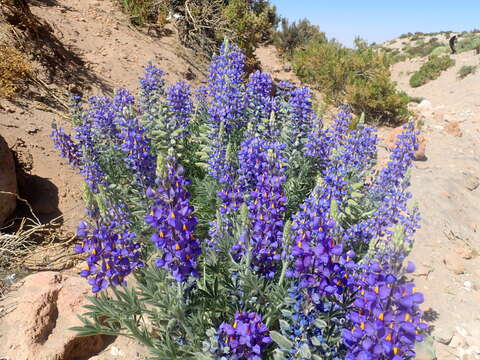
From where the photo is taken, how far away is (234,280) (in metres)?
2.70

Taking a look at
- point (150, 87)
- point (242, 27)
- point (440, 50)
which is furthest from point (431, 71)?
point (150, 87)

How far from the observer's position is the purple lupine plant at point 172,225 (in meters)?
2.13

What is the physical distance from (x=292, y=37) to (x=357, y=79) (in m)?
6.85

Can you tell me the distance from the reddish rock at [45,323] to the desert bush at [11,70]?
162 inches

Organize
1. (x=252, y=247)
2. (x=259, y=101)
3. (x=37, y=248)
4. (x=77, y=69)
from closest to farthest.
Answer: (x=252, y=247) < (x=37, y=248) < (x=259, y=101) < (x=77, y=69)

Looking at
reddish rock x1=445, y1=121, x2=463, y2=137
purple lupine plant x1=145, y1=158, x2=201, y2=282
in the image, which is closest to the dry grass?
purple lupine plant x1=145, y1=158, x2=201, y2=282

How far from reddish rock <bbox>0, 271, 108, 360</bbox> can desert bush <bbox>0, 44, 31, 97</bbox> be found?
13.5 feet

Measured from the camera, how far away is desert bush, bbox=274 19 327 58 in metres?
18.5

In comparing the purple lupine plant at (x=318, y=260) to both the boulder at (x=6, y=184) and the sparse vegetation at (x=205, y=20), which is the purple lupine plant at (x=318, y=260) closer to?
the boulder at (x=6, y=184)

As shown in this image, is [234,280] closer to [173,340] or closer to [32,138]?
[173,340]

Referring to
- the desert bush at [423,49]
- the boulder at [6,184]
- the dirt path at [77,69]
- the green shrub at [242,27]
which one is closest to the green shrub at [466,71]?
the desert bush at [423,49]

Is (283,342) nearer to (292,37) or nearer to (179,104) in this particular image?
(179,104)

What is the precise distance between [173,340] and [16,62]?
6.21 m

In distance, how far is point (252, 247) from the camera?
259 cm
